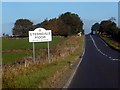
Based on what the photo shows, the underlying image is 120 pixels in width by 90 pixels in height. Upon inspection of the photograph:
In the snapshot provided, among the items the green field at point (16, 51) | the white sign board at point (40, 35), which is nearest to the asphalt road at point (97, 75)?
the white sign board at point (40, 35)

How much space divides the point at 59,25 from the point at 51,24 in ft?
14.8

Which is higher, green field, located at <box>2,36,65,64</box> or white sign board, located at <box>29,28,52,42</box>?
white sign board, located at <box>29,28,52,42</box>

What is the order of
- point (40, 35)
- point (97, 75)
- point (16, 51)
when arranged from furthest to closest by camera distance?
point (16, 51), point (40, 35), point (97, 75)

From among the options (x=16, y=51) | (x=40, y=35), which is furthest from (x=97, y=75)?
(x=16, y=51)

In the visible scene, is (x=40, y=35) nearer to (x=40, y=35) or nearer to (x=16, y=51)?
(x=40, y=35)

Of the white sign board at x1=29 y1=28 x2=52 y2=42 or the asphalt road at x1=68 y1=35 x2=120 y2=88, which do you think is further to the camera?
the white sign board at x1=29 y1=28 x2=52 y2=42

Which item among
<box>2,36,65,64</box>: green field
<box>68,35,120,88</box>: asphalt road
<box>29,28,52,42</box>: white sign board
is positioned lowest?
<box>2,36,65,64</box>: green field

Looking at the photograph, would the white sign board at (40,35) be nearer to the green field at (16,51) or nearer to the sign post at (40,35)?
the sign post at (40,35)

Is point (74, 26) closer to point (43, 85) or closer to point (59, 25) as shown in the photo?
point (59, 25)

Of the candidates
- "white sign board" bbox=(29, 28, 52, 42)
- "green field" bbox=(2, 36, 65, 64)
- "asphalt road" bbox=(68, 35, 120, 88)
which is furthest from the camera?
"green field" bbox=(2, 36, 65, 64)

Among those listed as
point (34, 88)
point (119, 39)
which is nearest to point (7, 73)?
point (34, 88)

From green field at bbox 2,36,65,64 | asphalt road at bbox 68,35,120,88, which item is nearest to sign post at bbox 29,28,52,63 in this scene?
asphalt road at bbox 68,35,120,88

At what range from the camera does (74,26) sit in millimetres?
197750

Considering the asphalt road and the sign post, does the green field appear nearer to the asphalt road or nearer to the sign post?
the sign post
